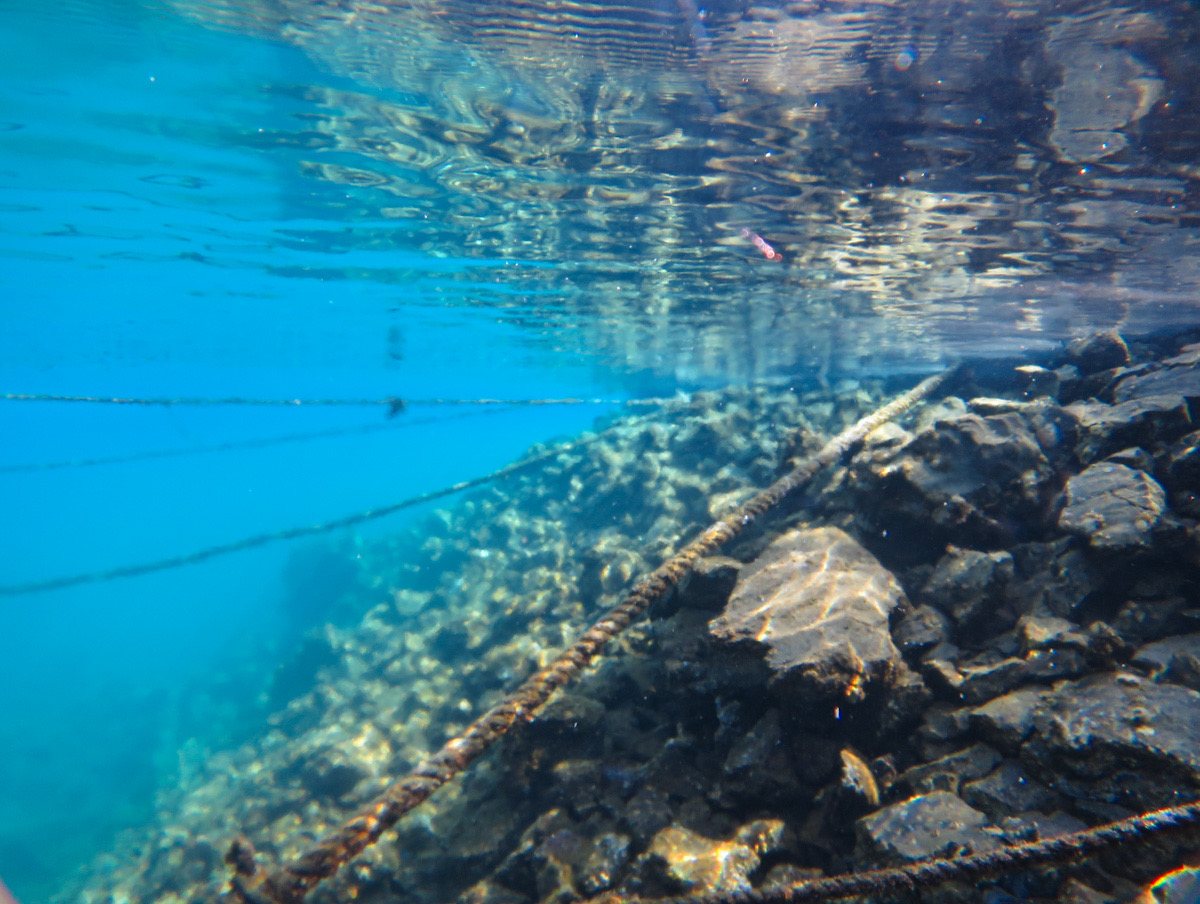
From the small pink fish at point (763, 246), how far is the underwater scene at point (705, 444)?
15 centimetres

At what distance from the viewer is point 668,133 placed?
7.24m

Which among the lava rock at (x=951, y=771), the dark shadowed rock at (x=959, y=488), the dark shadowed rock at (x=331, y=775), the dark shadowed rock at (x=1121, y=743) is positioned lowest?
the dark shadowed rock at (x=331, y=775)

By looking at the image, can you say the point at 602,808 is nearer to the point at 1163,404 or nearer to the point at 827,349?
the point at 1163,404

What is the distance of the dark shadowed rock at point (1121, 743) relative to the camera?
2.67 meters

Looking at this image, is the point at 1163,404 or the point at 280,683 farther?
the point at 280,683

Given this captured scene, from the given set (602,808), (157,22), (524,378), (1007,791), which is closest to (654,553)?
(602,808)

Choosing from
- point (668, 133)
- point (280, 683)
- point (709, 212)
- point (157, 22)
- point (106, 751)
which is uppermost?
point (157, 22)

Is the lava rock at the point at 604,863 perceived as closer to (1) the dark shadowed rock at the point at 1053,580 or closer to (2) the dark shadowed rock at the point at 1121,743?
(2) the dark shadowed rock at the point at 1121,743

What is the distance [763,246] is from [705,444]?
4.66 m

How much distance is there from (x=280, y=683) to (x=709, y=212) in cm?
1833

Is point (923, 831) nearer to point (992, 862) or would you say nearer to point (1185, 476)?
point (992, 862)

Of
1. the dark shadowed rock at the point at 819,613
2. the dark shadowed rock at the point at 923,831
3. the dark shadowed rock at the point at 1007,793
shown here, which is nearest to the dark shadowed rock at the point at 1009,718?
the dark shadowed rock at the point at 1007,793

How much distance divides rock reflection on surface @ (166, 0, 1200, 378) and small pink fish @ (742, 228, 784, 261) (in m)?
0.15

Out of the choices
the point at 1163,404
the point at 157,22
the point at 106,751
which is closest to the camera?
the point at 1163,404
